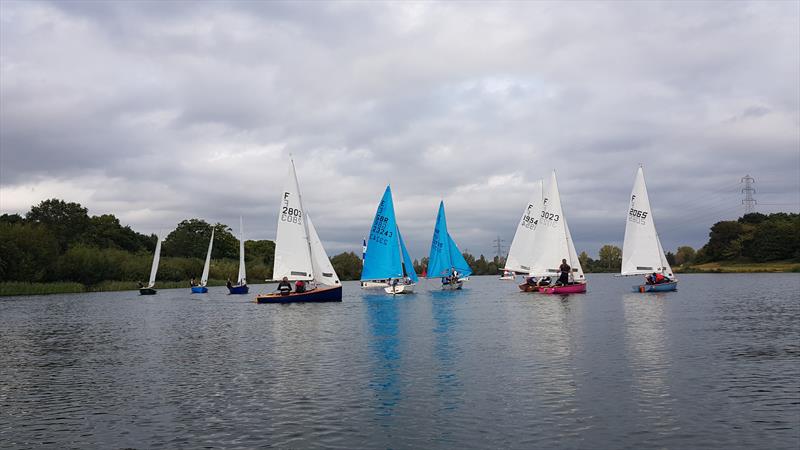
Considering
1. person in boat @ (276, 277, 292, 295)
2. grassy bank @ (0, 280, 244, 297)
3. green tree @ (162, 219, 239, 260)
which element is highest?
green tree @ (162, 219, 239, 260)

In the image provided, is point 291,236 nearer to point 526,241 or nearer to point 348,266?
point 526,241

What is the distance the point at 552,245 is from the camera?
69375 mm

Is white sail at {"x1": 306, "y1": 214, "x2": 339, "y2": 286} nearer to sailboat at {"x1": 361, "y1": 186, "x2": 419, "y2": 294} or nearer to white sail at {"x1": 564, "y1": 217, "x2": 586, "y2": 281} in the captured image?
sailboat at {"x1": 361, "y1": 186, "x2": 419, "y2": 294}

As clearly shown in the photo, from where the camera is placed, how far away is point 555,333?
3347 cm

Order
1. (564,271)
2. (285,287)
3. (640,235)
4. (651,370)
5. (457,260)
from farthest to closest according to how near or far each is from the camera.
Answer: (457,260), (640,235), (564,271), (285,287), (651,370)

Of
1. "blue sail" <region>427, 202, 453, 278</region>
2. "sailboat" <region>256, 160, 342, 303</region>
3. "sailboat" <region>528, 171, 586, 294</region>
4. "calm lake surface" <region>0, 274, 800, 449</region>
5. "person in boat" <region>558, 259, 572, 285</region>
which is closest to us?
"calm lake surface" <region>0, 274, 800, 449</region>

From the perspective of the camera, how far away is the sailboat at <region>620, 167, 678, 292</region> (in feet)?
221

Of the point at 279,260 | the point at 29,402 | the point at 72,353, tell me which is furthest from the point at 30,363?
the point at 279,260

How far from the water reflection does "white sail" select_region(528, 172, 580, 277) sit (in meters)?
26.8

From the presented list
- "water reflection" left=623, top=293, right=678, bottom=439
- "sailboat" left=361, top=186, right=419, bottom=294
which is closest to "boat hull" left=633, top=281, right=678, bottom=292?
"sailboat" left=361, top=186, right=419, bottom=294

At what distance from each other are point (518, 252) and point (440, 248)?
10668mm

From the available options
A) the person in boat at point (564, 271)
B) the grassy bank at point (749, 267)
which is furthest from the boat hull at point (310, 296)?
the grassy bank at point (749, 267)

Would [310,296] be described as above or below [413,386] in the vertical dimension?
above

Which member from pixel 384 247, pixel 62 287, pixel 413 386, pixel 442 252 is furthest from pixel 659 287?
pixel 62 287
